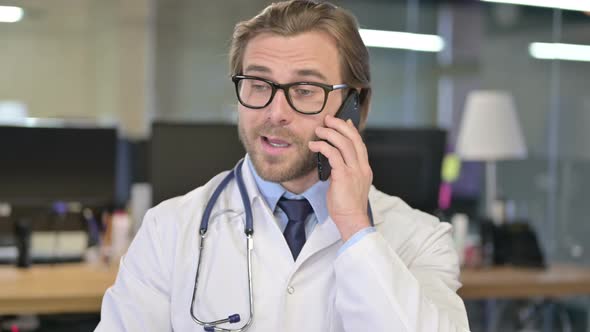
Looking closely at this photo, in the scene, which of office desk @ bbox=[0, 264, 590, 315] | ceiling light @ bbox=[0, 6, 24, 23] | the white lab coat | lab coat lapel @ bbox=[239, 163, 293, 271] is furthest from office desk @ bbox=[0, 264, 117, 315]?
ceiling light @ bbox=[0, 6, 24, 23]

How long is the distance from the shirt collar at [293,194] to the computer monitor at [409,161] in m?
1.24

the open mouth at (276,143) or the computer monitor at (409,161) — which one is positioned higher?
the open mouth at (276,143)

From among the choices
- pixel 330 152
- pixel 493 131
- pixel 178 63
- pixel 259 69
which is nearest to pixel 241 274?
pixel 330 152

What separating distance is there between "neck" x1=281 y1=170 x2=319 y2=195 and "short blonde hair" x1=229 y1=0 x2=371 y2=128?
23cm

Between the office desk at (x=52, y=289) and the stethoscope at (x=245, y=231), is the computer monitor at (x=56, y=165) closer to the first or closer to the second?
the office desk at (x=52, y=289)

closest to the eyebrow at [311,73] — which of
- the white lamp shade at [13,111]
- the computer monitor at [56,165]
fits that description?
the computer monitor at [56,165]

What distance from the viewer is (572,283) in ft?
10.6

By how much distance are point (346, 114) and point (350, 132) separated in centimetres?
10

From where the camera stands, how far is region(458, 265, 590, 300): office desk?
121 inches

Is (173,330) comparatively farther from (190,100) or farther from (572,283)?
(190,100)

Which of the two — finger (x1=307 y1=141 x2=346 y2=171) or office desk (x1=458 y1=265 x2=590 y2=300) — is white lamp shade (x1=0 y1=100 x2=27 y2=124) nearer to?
office desk (x1=458 y1=265 x2=590 y2=300)

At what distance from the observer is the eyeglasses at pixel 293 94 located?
5.51 ft

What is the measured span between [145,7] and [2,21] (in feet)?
3.63

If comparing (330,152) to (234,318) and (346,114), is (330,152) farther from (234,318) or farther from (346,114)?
(234,318)
